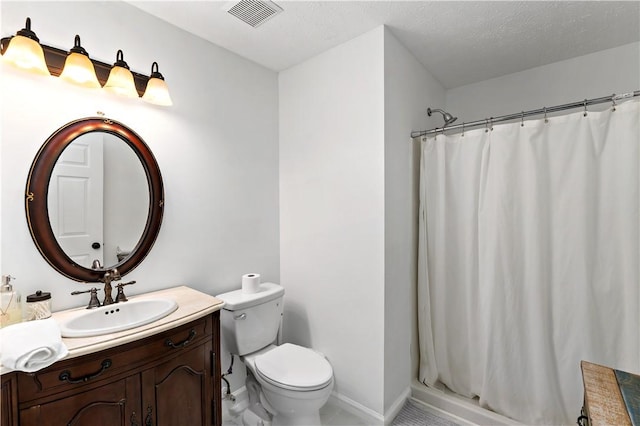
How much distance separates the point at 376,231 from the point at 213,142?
117 centimetres

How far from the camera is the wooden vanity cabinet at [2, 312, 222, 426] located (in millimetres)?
965

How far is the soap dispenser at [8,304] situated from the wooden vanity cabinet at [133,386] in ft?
1.02

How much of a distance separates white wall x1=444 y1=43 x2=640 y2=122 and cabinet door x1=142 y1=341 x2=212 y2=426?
271 cm

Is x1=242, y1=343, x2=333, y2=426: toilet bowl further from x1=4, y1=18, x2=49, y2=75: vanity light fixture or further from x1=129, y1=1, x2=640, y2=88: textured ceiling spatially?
x1=129, y1=1, x2=640, y2=88: textured ceiling

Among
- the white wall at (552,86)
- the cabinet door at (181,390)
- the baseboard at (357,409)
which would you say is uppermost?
the white wall at (552,86)

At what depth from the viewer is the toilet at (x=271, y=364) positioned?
159cm

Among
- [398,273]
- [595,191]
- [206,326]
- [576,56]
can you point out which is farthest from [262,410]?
[576,56]

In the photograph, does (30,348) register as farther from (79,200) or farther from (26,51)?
(26,51)

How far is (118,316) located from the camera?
1.39 m

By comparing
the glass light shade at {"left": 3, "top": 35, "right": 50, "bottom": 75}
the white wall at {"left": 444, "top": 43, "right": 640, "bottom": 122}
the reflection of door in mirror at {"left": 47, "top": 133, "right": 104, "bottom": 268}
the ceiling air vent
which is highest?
the ceiling air vent

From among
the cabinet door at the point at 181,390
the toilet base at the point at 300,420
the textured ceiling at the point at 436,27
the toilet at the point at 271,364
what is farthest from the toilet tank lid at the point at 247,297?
the textured ceiling at the point at 436,27

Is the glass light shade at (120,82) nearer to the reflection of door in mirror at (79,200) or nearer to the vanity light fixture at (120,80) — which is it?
the vanity light fixture at (120,80)

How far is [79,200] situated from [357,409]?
196 centimetres

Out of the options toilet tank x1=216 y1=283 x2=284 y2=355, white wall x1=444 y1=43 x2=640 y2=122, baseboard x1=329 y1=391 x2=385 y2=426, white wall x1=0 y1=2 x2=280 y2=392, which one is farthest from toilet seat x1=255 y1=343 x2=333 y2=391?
white wall x1=444 y1=43 x2=640 y2=122
